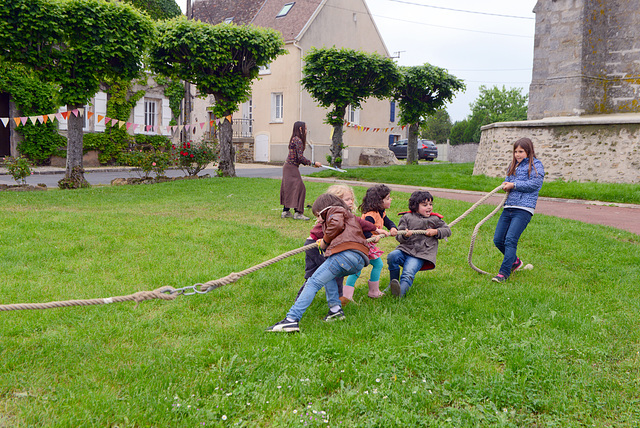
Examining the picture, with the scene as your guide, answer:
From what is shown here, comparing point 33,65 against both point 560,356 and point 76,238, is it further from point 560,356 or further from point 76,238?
point 560,356

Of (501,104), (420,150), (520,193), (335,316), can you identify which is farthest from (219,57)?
(501,104)

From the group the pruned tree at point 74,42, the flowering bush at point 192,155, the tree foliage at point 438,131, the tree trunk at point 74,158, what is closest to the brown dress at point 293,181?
the pruned tree at point 74,42

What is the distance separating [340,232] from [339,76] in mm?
17452

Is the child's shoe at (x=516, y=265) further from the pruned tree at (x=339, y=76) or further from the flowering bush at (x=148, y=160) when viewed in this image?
the pruned tree at (x=339, y=76)

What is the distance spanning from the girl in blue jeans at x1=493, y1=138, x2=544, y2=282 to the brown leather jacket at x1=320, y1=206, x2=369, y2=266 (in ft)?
6.93

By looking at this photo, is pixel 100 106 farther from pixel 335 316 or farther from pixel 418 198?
pixel 335 316

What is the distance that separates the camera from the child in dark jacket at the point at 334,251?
4.27 m

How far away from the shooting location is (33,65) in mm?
12867

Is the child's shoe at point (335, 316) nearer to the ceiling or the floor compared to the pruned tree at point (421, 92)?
nearer to the floor

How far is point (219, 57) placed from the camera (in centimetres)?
1608

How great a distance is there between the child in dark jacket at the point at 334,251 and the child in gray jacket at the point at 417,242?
0.83 metres

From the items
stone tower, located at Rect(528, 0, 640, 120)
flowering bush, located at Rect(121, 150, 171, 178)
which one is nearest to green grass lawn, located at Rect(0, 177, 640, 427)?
flowering bush, located at Rect(121, 150, 171, 178)

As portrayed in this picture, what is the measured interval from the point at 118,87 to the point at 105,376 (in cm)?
2385

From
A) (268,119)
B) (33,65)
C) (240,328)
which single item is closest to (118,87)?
(268,119)
